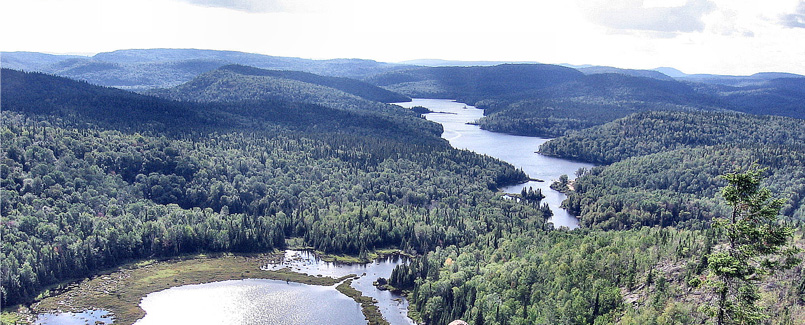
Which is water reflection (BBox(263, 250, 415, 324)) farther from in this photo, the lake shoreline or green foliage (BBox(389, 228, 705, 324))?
green foliage (BBox(389, 228, 705, 324))

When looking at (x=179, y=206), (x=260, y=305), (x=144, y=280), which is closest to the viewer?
(x=260, y=305)

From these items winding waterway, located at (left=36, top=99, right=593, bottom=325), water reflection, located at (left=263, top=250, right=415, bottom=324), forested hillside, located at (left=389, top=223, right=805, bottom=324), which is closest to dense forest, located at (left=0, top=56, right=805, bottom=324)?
forested hillside, located at (left=389, top=223, right=805, bottom=324)

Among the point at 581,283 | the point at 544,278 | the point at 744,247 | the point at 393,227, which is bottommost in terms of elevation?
the point at 393,227

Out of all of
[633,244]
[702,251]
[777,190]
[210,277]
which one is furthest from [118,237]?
[777,190]

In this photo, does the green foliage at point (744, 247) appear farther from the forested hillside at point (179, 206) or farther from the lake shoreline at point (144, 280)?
the forested hillside at point (179, 206)

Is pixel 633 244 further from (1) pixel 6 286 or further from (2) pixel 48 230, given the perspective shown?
(2) pixel 48 230

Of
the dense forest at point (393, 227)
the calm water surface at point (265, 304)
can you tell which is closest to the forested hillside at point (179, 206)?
the dense forest at point (393, 227)

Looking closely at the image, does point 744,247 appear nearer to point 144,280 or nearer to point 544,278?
point 544,278

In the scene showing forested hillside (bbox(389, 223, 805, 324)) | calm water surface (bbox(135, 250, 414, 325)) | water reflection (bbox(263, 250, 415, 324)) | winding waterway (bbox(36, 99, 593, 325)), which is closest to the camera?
forested hillside (bbox(389, 223, 805, 324))

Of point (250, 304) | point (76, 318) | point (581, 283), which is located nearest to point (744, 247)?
point (581, 283)

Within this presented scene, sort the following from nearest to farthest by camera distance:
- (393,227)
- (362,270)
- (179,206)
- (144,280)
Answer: (144,280) < (362,270) < (393,227) < (179,206)
